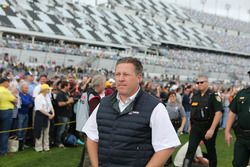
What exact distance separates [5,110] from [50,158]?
1.33 metres

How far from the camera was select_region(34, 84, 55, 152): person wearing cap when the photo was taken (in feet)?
25.8

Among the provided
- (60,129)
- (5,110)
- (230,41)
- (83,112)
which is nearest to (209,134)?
(83,112)

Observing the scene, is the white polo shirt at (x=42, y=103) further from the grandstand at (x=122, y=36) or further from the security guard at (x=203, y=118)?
the grandstand at (x=122, y=36)

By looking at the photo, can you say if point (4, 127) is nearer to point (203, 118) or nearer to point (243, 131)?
point (203, 118)

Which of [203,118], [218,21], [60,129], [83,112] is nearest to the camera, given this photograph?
[203,118]

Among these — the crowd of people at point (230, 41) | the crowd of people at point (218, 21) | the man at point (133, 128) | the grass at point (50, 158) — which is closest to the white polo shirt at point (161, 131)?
the man at point (133, 128)

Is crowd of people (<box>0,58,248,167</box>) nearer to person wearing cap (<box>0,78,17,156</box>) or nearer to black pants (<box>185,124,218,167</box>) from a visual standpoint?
person wearing cap (<box>0,78,17,156</box>)

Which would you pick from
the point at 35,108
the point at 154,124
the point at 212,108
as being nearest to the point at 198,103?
the point at 212,108

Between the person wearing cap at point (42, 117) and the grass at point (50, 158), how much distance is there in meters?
0.23

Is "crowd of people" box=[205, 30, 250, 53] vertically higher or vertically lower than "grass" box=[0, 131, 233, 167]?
higher

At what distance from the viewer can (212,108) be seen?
221 inches

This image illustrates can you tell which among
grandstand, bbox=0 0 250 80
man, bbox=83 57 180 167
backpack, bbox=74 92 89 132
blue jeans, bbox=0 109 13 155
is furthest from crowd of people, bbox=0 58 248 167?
grandstand, bbox=0 0 250 80

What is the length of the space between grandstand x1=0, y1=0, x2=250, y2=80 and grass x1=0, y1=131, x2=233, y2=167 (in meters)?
15.2

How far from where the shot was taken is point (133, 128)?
257cm
